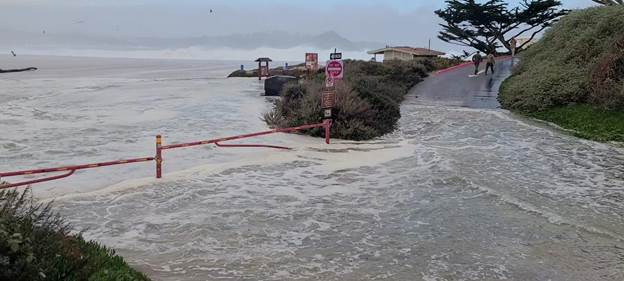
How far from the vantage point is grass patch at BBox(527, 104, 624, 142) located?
15211mm

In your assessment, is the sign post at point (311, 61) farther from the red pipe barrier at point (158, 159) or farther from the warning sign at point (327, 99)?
the red pipe barrier at point (158, 159)

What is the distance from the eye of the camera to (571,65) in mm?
20938

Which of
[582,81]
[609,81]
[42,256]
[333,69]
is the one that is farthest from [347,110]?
[42,256]

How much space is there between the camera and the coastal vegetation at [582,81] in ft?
54.0

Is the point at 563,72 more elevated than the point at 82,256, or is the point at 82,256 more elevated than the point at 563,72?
the point at 563,72

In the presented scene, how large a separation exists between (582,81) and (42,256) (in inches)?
748

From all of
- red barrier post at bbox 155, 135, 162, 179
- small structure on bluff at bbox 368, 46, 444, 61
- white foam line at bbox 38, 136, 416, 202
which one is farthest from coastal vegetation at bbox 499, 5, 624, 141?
small structure on bluff at bbox 368, 46, 444, 61

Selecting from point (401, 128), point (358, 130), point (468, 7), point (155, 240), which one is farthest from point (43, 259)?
point (468, 7)

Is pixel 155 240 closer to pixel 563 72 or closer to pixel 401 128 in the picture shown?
pixel 401 128

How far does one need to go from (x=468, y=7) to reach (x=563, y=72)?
30597mm

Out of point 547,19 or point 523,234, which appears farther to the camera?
point 547,19

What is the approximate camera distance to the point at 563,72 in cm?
2067

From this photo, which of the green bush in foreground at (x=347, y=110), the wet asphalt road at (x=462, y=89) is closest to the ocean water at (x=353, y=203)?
the green bush in foreground at (x=347, y=110)

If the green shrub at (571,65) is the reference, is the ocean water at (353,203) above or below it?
below
